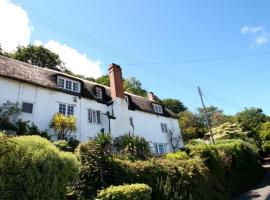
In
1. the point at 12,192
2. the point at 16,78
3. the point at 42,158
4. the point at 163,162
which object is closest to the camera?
the point at 12,192

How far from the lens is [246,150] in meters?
28.4

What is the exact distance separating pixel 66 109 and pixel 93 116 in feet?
10.9

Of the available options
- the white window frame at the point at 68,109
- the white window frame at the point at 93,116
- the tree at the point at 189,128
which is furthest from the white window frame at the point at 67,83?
the tree at the point at 189,128

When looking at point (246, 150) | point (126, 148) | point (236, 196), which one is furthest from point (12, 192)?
point (246, 150)

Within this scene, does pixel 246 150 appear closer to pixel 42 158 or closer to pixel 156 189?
pixel 156 189

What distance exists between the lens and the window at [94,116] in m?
26.3

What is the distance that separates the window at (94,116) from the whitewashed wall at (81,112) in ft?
1.18

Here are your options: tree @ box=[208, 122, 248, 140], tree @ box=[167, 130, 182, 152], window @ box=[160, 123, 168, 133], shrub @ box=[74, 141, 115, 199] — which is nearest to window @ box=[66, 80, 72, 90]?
window @ box=[160, 123, 168, 133]

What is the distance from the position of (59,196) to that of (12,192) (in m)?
1.68

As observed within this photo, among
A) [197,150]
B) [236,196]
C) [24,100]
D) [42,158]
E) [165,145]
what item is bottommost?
[236,196]

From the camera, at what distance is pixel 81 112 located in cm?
2541

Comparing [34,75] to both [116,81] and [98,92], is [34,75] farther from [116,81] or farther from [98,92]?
[116,81]

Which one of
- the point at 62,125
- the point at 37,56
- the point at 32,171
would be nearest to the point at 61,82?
the point at 62,125

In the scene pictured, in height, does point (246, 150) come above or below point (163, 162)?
above
